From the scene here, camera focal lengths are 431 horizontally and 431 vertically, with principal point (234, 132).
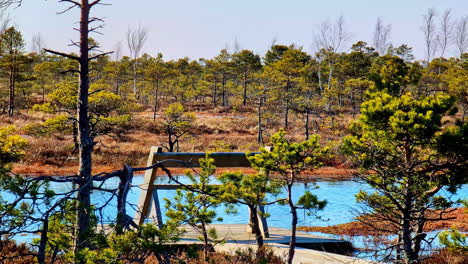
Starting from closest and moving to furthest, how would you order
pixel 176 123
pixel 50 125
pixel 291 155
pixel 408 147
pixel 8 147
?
1. pixel 291 155
2. pixel 408 147
3. pixel 8 147
4. pixel 50 125
5. pixel 176 123

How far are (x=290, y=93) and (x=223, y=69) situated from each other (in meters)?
17.5

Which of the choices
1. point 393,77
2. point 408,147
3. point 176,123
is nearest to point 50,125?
point 176,123

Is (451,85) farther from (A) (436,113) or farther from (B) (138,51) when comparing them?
(B) (138,51)

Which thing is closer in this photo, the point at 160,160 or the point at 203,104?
the point at 160,160

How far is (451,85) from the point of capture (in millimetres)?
33719

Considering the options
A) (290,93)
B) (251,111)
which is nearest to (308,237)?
(290,93)

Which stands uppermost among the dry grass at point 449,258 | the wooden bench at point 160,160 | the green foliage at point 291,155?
the green foliage at point 291,155

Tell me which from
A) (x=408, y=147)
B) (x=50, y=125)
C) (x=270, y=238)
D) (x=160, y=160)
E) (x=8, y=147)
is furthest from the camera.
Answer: (x=50, y=125)

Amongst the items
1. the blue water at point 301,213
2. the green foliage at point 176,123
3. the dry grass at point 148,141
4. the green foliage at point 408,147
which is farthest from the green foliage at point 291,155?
the green foliage at point 176,123

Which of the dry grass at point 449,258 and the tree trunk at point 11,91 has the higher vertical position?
the tree trunk at point 11,91

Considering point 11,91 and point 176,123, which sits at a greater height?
point 11,91

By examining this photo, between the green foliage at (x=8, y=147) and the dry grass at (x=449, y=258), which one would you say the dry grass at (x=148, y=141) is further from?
the dry grass at (x=449, y=258)

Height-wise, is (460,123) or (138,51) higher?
(138,51)

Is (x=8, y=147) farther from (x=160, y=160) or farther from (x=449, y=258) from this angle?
(x=449, y=258)
